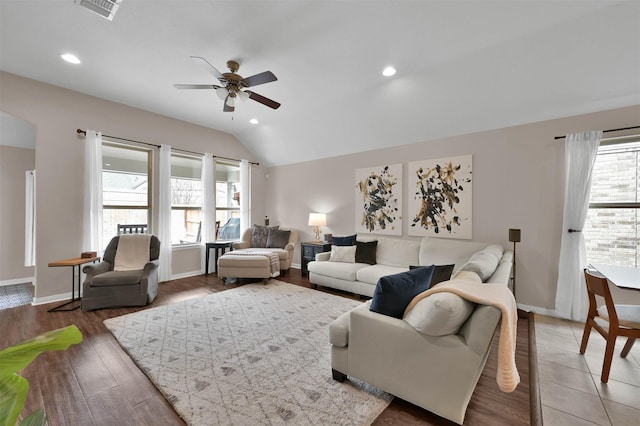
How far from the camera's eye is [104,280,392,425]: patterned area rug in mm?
1708

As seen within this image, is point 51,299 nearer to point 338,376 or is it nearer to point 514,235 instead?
point 338,376

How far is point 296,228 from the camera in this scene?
6.03 meters

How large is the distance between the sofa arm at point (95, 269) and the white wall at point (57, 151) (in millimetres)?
683

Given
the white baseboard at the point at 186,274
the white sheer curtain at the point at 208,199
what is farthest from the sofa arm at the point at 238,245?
the white baseboard at the point at 186,274

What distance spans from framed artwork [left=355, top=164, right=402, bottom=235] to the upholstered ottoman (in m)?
1.86

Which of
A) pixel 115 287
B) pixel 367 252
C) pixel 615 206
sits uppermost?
pixel 615 206

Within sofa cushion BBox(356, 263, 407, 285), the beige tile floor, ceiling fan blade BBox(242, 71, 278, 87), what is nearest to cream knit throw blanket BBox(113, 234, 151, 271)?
ceiling fan blade BBox(242, 71, 278, 87)

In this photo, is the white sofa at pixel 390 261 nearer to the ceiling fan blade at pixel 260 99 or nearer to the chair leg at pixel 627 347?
the chair leg at pixel 627 347

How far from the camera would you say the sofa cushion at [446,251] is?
11.5 ft

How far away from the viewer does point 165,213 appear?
474cm

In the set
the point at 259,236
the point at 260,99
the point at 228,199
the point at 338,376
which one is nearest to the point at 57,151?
the point at 228,199

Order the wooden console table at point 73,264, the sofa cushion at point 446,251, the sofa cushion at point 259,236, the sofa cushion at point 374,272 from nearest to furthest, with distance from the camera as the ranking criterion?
the wooden console table at point 73,264 < the sofa cushion at point 446,251 < the sofa cushion at point 374,272 < the sofa cushion at point 259,236

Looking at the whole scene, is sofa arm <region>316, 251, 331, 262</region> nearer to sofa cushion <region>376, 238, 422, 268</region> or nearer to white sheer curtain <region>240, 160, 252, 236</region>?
sofa cushion <region>376, 238, 422, 268</region>

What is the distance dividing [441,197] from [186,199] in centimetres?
474
